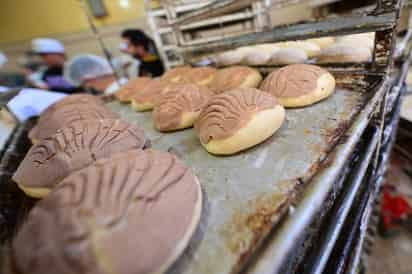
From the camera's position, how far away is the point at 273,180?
60 centimetres

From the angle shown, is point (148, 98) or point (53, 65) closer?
point (148, 98)

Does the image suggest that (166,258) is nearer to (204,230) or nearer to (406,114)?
(204,230)

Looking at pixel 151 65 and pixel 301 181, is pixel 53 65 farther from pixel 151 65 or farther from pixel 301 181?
pixel 301 181

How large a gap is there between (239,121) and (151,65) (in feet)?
8.69

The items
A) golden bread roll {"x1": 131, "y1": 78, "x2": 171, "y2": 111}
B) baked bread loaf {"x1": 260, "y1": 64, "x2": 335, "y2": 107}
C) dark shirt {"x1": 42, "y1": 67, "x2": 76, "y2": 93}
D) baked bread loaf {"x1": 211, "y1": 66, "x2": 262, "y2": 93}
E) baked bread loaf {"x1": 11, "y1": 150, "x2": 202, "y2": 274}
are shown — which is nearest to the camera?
baked bread loaf {"x1": 11, "y1": 150, "x2": 202, "y2": 274}

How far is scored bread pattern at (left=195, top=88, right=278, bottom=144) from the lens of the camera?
28.9 inches

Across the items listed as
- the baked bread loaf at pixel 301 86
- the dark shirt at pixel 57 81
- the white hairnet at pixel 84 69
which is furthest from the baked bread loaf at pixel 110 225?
the white hairnet at pixel 84 69

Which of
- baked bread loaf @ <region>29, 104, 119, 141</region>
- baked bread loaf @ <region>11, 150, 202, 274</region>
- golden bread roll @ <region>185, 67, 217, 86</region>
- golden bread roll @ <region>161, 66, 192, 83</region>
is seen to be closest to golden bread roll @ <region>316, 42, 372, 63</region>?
golden bread roll @ <region>185, 67, 217, 86</region>

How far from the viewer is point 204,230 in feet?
1.67

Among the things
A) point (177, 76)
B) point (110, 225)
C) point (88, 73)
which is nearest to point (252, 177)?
point (110, 225)

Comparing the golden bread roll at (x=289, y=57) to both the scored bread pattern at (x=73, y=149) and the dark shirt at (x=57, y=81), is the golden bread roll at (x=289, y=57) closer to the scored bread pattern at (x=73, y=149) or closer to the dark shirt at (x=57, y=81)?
the scored bread pattern at (x=73, y=149)

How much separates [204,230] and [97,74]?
3.29m

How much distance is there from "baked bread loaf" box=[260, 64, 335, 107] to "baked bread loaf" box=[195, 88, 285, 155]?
0.15m

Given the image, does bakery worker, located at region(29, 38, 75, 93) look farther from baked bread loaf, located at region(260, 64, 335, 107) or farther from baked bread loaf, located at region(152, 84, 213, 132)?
baked bread loaf, located at region(260, 64, 335, 107)
